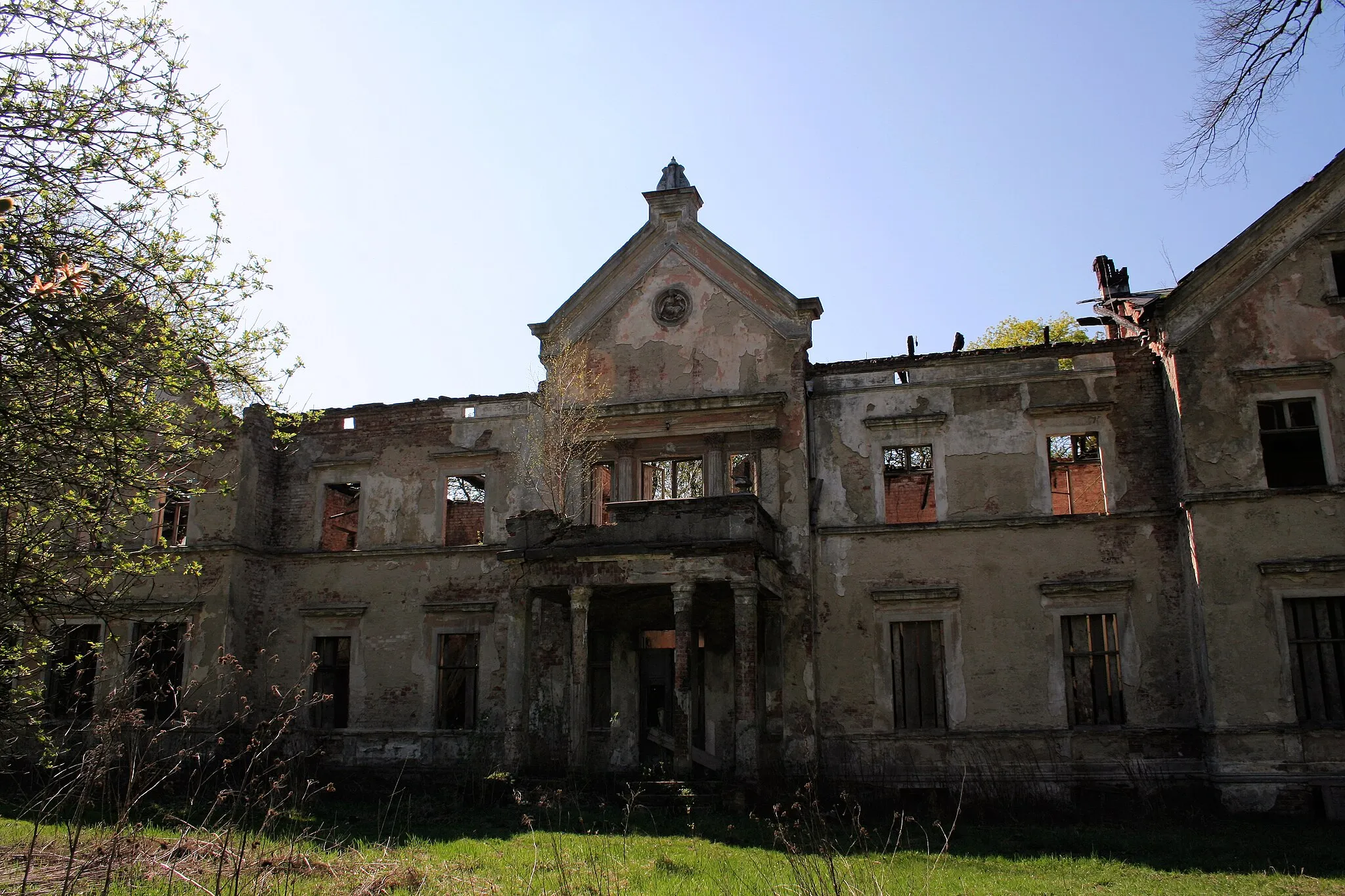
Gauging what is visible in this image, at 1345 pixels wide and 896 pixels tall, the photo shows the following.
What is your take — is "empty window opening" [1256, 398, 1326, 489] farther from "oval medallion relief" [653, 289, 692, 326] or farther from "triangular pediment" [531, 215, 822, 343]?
"oval medallion relief" [653, 289, 692, 326]

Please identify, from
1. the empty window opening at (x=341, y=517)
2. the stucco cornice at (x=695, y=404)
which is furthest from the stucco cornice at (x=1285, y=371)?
the empty window opening at (x=341, y=517)

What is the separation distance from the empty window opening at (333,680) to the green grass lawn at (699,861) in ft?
21.7

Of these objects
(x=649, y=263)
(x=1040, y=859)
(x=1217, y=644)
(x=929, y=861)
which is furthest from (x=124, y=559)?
(x=1217, y=644)

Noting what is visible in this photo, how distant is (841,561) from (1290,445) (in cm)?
756

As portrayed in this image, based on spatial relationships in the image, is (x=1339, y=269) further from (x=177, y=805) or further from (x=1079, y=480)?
(x=177, y=805)

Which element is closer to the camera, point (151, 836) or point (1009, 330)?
point (151, 836)

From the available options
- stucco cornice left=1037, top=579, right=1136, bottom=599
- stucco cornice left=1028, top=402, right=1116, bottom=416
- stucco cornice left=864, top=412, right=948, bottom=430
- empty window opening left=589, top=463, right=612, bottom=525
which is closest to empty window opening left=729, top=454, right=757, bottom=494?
stucco cornice left=864, top=412, right=948, bottom=430

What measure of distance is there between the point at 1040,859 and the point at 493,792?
27.4 ft

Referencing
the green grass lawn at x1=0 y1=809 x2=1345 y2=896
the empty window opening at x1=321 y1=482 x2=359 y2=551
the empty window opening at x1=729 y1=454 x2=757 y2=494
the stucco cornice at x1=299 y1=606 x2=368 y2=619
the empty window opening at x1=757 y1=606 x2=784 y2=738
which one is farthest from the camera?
the empty window opening at x1=321 y1=482 x2=359 y2=551

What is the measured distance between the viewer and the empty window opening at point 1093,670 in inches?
659

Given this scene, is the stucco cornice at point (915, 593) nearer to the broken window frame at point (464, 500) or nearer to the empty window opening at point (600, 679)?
the empty window opening at point (600, 679)

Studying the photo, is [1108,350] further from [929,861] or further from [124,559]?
[124,559]

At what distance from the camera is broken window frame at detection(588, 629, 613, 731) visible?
60.6ft

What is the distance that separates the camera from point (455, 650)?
2025cm
